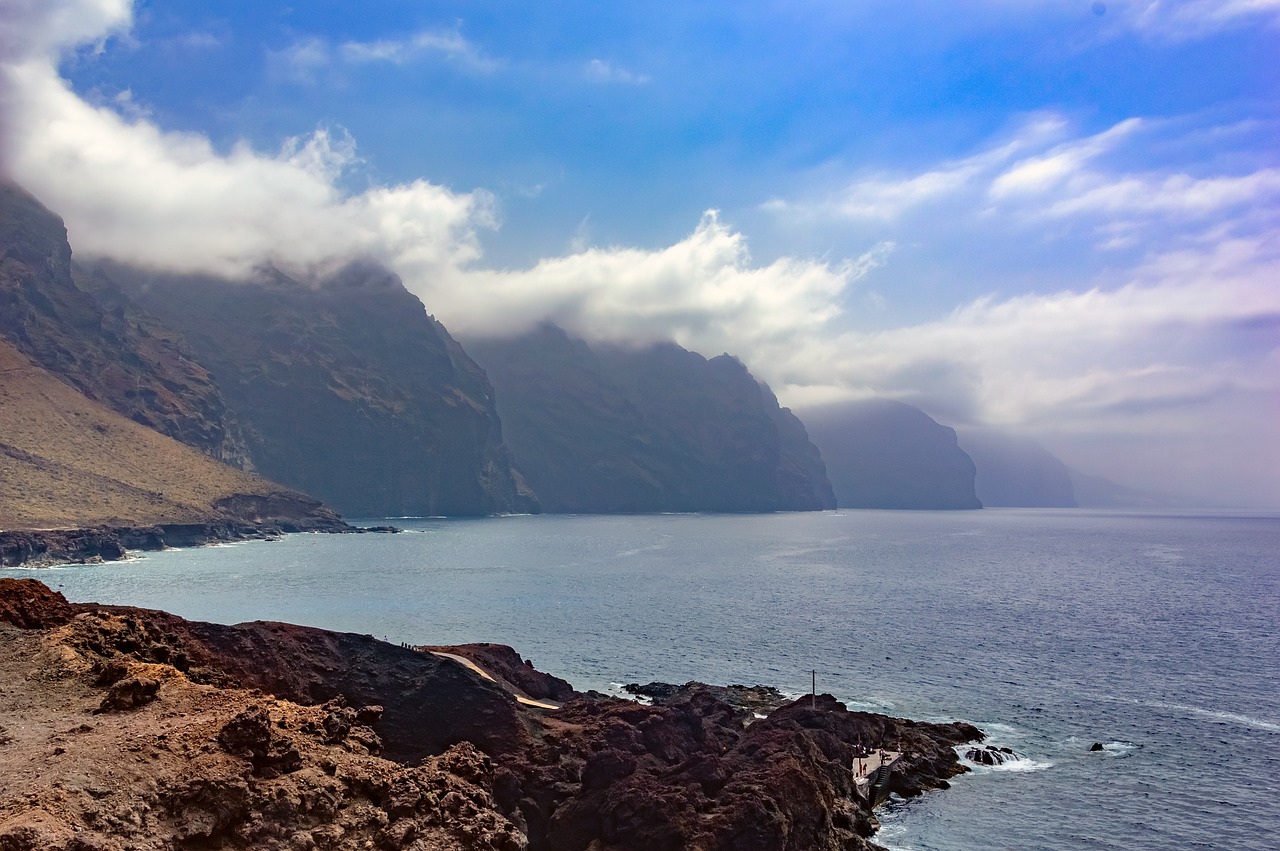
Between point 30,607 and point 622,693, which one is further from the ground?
point 30,607

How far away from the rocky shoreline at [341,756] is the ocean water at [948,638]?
30.0 ft

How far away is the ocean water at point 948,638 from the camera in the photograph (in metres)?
41.8

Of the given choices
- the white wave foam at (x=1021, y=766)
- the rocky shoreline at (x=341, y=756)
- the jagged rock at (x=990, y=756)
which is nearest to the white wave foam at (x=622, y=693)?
the rocky shoreline at (x=341, y=756)

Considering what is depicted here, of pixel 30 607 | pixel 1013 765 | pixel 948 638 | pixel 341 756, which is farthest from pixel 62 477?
pixel 1013 765

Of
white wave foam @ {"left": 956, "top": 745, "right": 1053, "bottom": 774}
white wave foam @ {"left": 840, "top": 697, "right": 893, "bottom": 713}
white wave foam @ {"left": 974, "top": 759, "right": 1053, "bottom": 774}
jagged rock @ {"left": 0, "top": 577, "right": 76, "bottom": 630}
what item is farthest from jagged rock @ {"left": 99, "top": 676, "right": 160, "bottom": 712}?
white wave foam @ {"left": 840, "top": 697, "right": 893, "bottom": 713}

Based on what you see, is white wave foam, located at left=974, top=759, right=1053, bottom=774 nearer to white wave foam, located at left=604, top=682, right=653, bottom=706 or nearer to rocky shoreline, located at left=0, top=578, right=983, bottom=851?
rocky shoreline, located at left=0, top=578, right=983, bottom=851

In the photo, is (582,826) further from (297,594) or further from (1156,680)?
(297,594)

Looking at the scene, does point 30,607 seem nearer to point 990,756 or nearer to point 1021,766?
point 990,756

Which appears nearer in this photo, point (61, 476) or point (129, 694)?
point (129, 694)

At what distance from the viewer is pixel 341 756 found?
26.9 metres

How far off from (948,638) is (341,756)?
71.8 meters

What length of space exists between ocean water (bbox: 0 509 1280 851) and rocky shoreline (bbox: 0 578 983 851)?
914 cm

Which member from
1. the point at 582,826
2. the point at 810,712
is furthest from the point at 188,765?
the point at 810,712

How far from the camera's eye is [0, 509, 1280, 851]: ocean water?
137ft
